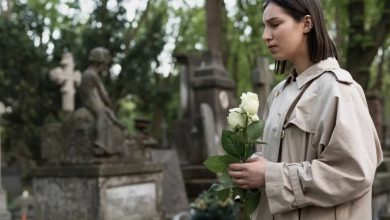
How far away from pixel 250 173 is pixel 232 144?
5.9 inches

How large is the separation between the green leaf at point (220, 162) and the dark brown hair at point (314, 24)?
454mm

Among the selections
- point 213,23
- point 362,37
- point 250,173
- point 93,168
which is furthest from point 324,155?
point 213,23

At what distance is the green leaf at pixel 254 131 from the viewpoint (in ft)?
6.09

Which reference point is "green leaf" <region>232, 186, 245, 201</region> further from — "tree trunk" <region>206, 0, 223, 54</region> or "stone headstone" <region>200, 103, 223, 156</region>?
"tree trunk" <region>206, 0, 223, 54</region>

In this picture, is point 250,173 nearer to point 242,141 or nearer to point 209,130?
point 242,141

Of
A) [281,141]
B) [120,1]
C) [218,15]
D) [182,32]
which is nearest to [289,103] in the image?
[281,141]

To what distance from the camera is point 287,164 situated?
5.81 ft

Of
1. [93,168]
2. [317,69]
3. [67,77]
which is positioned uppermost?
[67,77]

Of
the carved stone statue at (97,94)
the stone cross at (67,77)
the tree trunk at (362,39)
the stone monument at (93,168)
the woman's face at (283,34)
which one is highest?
the tree trunk at (362,39)

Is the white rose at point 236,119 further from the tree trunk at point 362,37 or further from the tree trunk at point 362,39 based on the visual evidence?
the tree trunk at point 362,37

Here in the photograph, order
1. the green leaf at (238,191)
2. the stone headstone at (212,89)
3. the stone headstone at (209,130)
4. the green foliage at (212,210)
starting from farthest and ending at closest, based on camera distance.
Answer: the stone headstone at (212,89), the stone headstone at (209,130), the green foliage at (212,210), the green leaf at (238,191)

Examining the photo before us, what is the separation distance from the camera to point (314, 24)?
1.86m

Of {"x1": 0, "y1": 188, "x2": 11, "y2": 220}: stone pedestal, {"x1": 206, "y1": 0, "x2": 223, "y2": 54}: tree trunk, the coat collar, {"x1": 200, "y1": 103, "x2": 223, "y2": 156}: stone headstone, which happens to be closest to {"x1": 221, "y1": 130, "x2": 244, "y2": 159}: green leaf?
the coat collar

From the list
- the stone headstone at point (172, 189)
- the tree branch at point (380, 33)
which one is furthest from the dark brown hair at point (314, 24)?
the tree branch at point (380, 33)
